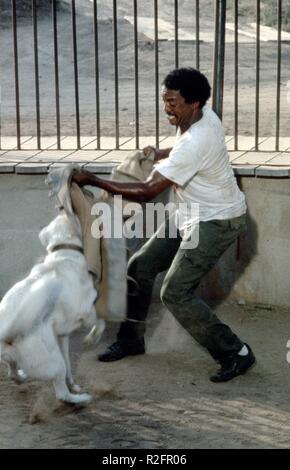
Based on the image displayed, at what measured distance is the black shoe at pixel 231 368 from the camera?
651cm

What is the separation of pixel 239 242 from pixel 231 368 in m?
1.33

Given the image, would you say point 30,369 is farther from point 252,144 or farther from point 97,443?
point 252,144

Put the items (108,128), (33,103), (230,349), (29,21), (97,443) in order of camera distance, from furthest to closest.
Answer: (29,21) → (33,103) → (108,128) → (230,349) → (97,443)

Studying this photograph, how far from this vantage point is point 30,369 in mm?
5723

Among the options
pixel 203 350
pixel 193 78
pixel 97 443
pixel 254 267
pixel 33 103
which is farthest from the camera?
pixel 33 103

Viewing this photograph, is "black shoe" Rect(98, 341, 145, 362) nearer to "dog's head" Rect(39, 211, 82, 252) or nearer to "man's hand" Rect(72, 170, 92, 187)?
"dog's head" Rect(39, 211, 82, 252)

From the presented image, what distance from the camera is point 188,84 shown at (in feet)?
20.1

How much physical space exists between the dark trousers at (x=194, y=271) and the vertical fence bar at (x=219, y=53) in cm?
137

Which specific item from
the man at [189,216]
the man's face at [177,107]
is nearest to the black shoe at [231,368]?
the man at [189,216]

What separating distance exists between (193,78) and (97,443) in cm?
204

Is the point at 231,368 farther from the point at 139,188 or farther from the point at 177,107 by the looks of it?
the point at 177,107

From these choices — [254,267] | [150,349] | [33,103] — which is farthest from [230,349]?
[33,103]

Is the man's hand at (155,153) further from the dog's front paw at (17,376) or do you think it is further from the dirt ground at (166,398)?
the dog's front paw at (17,376)

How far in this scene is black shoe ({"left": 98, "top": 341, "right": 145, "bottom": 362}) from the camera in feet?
22.6
